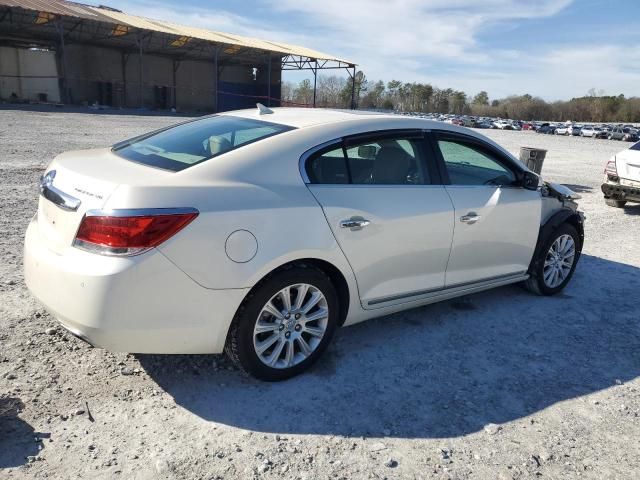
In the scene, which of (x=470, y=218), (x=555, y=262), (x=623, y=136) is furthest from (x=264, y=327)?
(x=623, y=136)

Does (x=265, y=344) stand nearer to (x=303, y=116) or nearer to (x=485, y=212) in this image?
(x=303, y=116)

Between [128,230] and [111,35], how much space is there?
40872 millimetres

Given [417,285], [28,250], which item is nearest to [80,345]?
[28,250]

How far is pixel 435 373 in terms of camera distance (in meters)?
3.53

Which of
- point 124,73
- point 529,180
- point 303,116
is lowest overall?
point 529,180

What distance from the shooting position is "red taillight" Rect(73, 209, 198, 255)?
8.53ft

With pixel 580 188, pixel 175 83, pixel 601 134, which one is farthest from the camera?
A: pixel 601 134

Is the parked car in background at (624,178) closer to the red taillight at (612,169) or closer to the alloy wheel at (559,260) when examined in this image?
the red taillight at (612,169)

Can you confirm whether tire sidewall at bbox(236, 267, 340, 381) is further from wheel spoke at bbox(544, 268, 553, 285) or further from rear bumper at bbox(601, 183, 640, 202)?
rear bumper at bbox(601, 183, 640, 202)

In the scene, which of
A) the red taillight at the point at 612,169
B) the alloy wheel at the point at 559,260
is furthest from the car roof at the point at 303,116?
the red taillight at the point at 612,169

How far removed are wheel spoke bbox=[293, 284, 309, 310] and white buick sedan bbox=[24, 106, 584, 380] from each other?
18 mm

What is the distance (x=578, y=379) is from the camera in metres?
Result: 3.60

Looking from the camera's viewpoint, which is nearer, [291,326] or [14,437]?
[14,437]

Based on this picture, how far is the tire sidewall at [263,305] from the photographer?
298 centimetres
